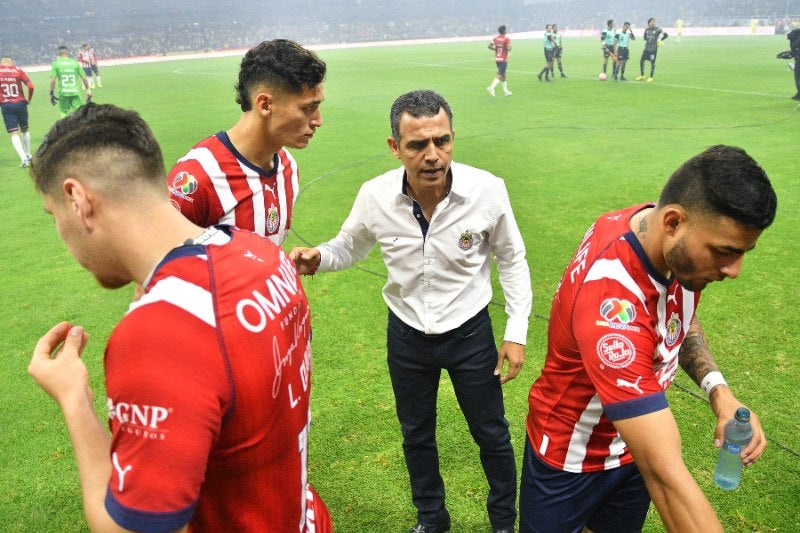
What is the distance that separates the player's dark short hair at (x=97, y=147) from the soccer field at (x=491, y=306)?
282cm

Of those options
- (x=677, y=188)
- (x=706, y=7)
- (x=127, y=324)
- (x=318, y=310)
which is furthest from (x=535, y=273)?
(x=706, y=7)

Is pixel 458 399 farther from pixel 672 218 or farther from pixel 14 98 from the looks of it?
pixel 14 98

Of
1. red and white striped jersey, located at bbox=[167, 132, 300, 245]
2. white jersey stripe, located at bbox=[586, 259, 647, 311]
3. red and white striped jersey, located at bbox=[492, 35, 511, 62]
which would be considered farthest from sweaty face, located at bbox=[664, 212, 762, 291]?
red and white striped jersey, located at bbox=[492, 35, 511, 62]

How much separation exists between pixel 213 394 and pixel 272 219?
2.52m

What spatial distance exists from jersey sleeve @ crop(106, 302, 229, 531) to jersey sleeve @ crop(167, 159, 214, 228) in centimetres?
217

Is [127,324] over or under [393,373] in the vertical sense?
over

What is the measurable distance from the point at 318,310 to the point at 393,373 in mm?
3029

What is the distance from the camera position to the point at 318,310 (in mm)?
6570

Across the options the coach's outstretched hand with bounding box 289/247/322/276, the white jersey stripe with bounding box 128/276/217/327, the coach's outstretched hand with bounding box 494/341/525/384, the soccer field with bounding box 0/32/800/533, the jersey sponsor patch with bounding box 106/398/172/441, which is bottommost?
the soccer field with bounding box 0/32/800/533

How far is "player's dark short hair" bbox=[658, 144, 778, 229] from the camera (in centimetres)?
200

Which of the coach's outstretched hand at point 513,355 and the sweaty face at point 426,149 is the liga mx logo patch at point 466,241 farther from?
the coach's outstretched hand at point 513,355

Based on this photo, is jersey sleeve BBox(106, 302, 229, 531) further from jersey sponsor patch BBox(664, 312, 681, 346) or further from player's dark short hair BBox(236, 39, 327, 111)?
player's dark short hair BBox(236, 39, 327, 111)

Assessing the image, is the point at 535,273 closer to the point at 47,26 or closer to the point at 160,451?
the point at 160,451

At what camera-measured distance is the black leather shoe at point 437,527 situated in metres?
3.72
